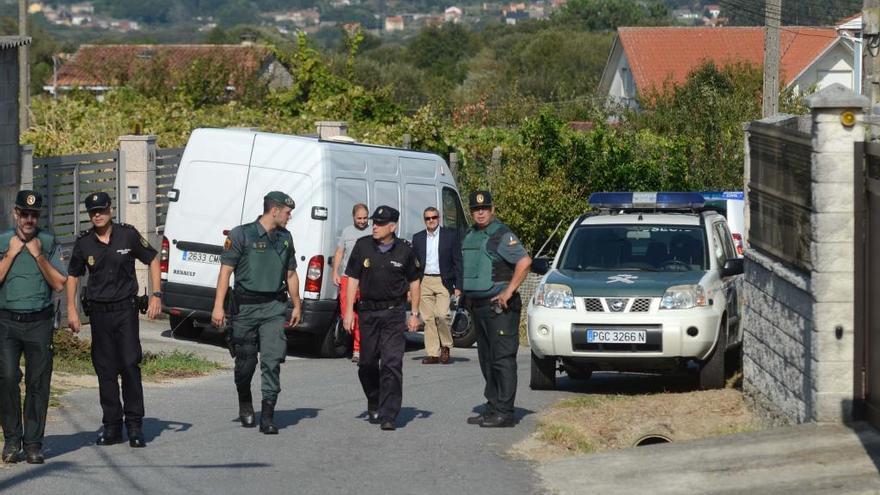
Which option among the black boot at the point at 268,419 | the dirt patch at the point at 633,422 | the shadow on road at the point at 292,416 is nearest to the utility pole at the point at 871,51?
the dirt patch at the point at 633,422

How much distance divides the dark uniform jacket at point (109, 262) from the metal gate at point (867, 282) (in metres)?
5.02

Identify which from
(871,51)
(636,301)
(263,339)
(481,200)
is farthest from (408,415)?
(871,51)

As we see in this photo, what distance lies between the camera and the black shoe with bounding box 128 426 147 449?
1054 cm

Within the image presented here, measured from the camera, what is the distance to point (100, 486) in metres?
9.23

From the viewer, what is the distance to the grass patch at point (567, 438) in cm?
1078

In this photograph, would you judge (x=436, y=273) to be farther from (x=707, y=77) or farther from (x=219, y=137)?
(x=707, y=77)

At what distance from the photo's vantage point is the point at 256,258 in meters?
11.1

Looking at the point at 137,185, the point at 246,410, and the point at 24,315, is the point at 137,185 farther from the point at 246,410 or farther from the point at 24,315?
the point at 24,315

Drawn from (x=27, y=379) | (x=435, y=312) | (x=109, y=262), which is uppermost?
(x=109, y=262)

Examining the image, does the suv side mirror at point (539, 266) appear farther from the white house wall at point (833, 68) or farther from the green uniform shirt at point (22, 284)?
the white house wall at point (833, 68)

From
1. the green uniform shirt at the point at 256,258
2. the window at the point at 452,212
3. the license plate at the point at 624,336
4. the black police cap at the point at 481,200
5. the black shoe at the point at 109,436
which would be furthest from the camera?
the window at the point at 452,212

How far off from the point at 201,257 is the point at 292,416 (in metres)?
5.38

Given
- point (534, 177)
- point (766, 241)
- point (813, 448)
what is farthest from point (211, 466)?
point (534, 177)

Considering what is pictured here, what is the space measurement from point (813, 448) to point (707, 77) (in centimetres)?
3357
